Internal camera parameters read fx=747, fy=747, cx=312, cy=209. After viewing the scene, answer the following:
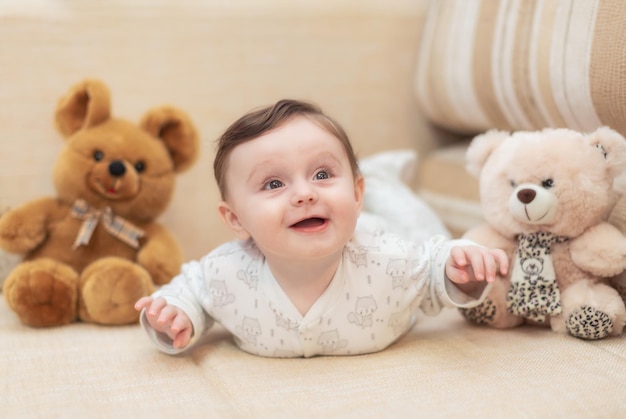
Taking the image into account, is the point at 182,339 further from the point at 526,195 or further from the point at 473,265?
the point at 526,195

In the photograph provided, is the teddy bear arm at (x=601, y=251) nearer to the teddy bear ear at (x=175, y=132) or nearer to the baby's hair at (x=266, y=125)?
the baby's hair at (x=266, y=125)

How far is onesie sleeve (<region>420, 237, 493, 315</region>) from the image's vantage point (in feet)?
3.34

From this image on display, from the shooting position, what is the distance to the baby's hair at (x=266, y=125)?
99 centimetres

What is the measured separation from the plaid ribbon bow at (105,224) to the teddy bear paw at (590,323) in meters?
0.72

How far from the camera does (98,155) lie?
1.26 meters

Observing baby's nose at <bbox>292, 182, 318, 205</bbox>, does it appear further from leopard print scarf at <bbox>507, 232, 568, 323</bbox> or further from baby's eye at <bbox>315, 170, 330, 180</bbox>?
leopard print scarf at <bbox>507, 232, 568, 323</bbox>

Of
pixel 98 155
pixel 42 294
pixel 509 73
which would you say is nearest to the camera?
pixel 42 294

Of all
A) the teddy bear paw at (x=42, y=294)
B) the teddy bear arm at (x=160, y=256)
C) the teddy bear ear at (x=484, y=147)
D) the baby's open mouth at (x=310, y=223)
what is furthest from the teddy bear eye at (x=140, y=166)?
the teddy bear ear at (x=484, y=147)

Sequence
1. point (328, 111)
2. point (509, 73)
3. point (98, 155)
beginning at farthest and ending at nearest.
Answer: point (328, 111), point (509, 73), point (98, 155)

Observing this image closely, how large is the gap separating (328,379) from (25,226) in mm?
596

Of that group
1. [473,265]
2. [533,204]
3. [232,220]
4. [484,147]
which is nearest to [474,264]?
[473,265]

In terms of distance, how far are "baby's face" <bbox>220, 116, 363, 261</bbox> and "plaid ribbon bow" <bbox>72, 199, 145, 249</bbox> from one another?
13.7 inches

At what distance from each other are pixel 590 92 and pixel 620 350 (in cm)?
41

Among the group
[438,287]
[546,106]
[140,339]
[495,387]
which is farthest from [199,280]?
[546,106]
